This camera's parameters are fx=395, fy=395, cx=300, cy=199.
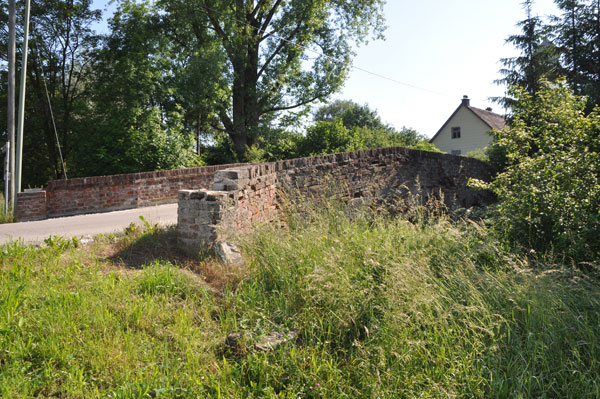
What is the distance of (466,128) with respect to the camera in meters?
32.8

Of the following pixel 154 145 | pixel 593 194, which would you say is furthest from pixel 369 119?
pixel 593 194

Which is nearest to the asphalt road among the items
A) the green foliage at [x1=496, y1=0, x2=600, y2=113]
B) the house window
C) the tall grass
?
the tall grass

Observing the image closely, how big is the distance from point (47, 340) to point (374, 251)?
10.5 feet

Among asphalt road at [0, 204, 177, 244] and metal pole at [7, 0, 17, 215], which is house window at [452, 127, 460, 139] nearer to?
asphalt road at [0, 204, 177, 244]

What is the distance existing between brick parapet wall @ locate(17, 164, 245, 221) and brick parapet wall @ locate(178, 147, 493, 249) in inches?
109

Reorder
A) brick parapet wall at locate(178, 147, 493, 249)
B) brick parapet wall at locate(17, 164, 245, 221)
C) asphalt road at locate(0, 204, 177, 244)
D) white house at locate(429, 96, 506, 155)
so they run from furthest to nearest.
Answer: white house at locate(429, 96, 506, 155) → brick parapet wall at locate(17, 164, 245, 221) → asphalt road at locate(0, 204, 177, 244) → brick parapet wall at locate(178, 147, 493, 249)

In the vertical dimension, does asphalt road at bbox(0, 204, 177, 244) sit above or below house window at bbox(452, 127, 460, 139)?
below

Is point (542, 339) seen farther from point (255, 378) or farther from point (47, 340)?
point (47, 340)

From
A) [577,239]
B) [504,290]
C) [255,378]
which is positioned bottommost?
[255,378]

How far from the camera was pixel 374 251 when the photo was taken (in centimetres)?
450

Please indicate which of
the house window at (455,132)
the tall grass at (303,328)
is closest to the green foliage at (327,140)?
the tall grass at (303,328)

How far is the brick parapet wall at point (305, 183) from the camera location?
5.28 meters

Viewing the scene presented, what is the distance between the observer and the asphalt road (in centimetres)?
621

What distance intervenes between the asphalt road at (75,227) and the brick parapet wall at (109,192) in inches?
45.8
